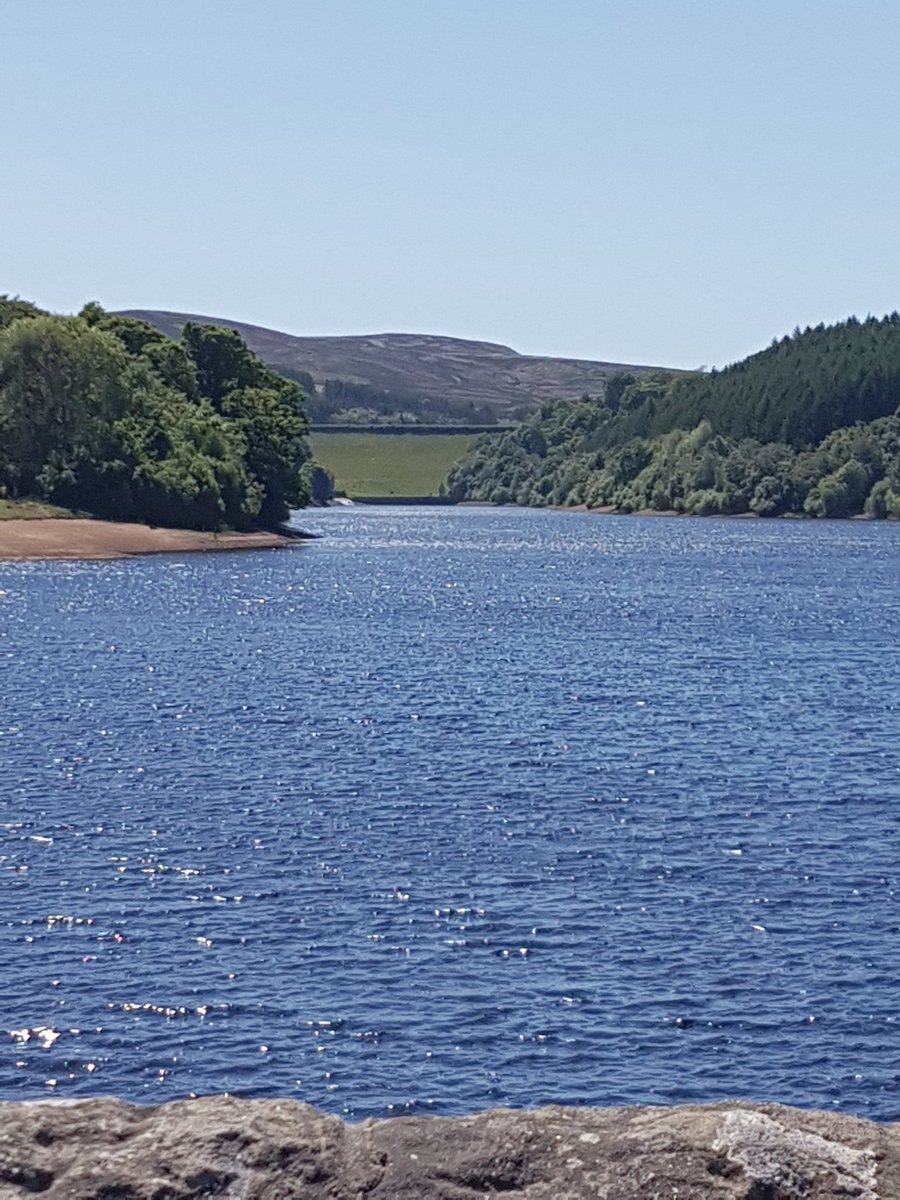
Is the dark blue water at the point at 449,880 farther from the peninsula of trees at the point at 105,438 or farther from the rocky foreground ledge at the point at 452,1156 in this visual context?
the peninsula of trees at the point at 105,438

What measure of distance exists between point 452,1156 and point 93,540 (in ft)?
521

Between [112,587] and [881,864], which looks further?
[112,587]

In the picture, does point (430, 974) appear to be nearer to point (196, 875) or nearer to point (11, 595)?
point (196, 875)

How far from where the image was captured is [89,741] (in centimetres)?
5500

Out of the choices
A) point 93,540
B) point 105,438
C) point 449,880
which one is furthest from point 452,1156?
point 105,438

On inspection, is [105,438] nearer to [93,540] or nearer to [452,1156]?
[93,540]

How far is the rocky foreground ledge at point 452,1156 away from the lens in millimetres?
8578

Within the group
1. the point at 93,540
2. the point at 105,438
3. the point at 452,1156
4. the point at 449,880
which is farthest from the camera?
the point at 105,438

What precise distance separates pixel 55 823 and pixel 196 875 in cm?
662

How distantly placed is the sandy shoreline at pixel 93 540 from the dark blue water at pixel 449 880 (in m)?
77.3

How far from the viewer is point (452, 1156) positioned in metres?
8.81

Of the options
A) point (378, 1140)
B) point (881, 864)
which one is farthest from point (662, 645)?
point (378, 1140)

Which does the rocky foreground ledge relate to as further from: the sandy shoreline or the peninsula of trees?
the peninsula of trees

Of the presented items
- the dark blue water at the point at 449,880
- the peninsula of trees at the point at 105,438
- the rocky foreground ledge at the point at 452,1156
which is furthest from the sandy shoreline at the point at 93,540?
the rocky foreground ledge at the point at 452,1156
